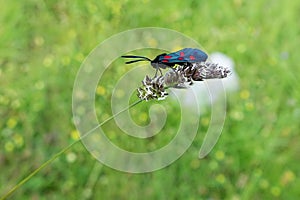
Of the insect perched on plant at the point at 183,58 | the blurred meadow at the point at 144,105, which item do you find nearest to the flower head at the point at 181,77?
the insect perched on plant at the point at 183,58

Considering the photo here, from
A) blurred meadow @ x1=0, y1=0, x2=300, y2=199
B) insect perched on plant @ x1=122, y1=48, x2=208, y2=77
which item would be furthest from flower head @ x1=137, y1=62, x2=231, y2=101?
blurred meadow @ x1=0, y1=0, x2=300, y2=199

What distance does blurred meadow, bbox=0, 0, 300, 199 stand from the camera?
166cm

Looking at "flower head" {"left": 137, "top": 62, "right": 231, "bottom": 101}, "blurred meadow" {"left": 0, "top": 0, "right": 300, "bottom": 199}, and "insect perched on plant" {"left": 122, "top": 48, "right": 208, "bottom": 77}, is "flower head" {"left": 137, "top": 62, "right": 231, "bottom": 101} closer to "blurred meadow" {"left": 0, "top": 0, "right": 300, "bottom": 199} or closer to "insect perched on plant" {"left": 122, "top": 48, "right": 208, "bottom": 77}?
"insect perched on plant" {"left": 122, "top": 48, "right": 208, "bottom": 77}

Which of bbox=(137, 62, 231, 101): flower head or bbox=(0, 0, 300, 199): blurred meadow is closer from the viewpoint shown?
bbox=(137, 62, 231, 101): flower head

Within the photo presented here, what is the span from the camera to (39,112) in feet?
5.74

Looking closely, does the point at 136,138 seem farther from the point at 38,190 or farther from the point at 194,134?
the point at 38,190

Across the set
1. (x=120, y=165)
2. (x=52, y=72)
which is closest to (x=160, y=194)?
(x=120, y=165)

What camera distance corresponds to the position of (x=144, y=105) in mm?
1773

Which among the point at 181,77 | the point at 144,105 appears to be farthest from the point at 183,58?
the point at 144,105

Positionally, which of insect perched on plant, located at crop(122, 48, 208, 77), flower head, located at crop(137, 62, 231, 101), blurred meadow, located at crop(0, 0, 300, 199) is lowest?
flower head, located at crop(137, 62, 231, 101)

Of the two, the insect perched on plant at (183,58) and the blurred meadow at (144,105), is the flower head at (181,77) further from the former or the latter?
the blurred meadow at (144,105)

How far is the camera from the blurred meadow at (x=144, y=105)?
65.2 inches

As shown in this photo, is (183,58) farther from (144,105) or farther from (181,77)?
(144,105)

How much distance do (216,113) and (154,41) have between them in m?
0.34
